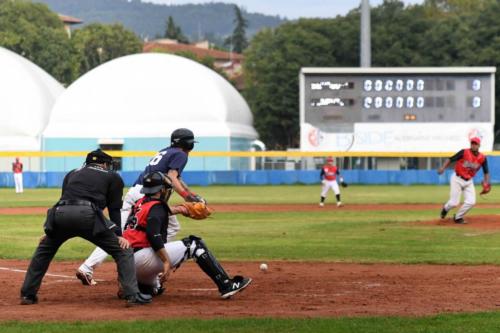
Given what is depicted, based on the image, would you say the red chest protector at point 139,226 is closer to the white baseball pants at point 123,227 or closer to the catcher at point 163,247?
the catcher at point 163,247

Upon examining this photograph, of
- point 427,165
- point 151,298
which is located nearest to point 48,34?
point 427,165

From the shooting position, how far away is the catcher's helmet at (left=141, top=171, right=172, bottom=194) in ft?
37.3

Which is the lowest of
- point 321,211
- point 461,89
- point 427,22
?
point 321,211

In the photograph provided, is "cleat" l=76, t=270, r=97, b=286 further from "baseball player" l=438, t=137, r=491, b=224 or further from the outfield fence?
Answer: the outfield fence

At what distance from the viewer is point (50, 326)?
9.45 m

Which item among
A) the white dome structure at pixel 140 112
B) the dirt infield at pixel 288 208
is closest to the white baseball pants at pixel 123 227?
the dirt infield at pixel 288 208

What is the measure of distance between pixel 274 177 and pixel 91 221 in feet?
162

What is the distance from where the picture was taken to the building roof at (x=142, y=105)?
221 feet

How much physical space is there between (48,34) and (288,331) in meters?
110

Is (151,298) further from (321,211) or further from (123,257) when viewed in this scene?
(321,211)

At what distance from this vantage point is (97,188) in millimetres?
10922

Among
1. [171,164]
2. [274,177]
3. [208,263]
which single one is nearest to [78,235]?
[208,263]

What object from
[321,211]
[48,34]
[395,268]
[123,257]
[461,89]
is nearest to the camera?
[123,257]

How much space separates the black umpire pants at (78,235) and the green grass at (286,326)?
4.37 ft
